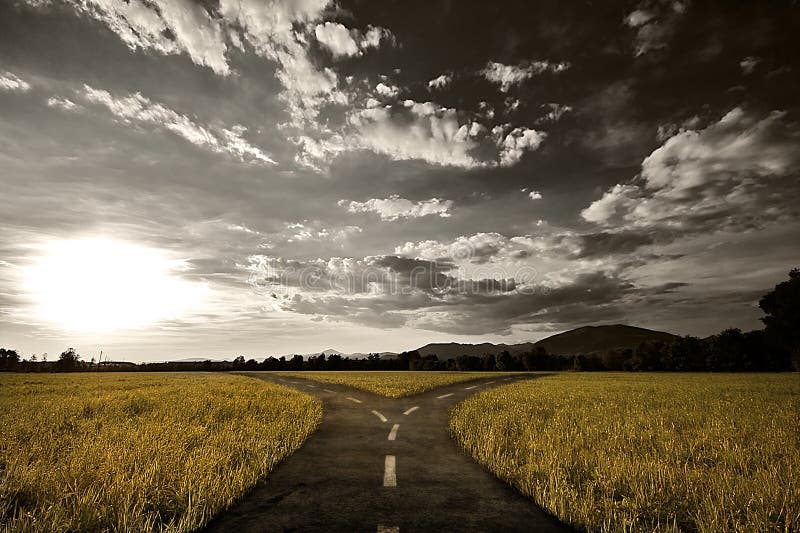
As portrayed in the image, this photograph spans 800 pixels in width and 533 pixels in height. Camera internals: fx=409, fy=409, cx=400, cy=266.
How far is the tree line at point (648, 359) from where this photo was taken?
63281 millimetres

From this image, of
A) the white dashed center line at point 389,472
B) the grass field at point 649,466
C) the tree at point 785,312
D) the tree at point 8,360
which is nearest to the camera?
the grass field at point 649,466

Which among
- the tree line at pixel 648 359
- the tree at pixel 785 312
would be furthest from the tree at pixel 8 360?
the tree at pixel 785 312

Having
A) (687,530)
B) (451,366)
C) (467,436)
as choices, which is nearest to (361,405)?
(467,436)

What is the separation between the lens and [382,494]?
7.31 metres

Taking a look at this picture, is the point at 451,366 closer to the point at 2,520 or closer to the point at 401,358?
the point at 401,358

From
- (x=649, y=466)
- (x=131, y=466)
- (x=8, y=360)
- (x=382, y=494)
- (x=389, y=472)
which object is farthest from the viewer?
(x=8, y=360)

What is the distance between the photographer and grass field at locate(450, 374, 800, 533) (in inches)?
245

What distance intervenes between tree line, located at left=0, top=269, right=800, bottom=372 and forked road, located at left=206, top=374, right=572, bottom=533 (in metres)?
76.6

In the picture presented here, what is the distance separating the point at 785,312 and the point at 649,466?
247ft

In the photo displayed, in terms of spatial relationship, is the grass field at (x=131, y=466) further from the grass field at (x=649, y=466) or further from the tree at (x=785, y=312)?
the tree at (x=785, y=312)

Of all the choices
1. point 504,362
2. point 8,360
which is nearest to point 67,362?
point 8,360

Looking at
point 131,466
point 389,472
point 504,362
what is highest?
point 131,466

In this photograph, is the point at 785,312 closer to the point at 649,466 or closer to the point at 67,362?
the point at 649,466

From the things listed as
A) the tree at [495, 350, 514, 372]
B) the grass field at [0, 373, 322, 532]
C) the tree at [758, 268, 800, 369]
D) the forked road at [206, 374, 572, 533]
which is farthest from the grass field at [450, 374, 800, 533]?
the tree at [495, 350, 514, 372]
